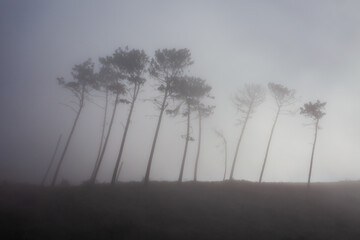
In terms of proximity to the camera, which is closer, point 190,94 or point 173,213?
point 173,213

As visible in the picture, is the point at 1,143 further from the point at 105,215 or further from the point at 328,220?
the point at 328,220

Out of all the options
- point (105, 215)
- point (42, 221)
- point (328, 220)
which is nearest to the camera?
point (42, 221)

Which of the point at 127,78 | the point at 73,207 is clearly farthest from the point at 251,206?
the point at 127,78

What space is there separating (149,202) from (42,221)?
7.38 meters

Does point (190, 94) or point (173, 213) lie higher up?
point (190, 94)

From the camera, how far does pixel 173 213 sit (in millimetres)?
15938

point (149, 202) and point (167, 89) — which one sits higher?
point (167, 89)

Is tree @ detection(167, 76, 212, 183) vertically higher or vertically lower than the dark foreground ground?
higher

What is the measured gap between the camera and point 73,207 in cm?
1534

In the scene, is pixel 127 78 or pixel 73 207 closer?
pixel 73 207

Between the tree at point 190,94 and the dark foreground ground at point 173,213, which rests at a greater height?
the tree at point 190,94

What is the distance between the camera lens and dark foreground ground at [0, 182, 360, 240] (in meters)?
12.1

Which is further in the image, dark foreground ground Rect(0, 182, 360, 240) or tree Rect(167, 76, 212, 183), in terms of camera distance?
tree Rect(167, 76, 212, 183)

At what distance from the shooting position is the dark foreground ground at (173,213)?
12086mm
